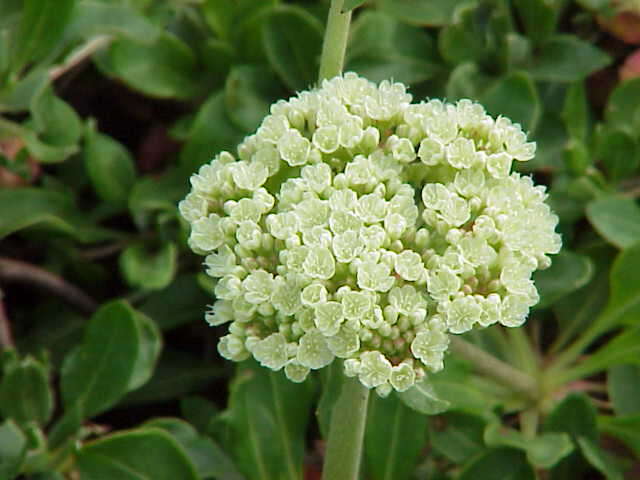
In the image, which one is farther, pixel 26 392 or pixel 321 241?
pixel 26 392

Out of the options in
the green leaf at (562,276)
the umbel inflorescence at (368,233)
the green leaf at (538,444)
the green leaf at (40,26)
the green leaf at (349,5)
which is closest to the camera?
the umbel inflorescence at (368,233)

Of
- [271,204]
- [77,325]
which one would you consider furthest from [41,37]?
[271,204]

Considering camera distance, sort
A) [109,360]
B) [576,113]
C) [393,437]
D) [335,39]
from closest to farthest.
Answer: [335,39]
[393,437]
[109,360]
[576,113]

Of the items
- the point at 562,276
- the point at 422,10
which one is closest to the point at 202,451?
the point at 562,276

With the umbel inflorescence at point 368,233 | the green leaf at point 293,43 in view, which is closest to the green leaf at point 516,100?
the green leaf at point 293,43

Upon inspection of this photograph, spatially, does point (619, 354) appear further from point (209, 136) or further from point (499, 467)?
point (209, 136)

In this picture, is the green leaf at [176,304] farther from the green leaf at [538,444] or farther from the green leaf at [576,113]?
the green leaf at [576,113]

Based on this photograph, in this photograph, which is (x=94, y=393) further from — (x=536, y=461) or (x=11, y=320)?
(x=536, y=461)
